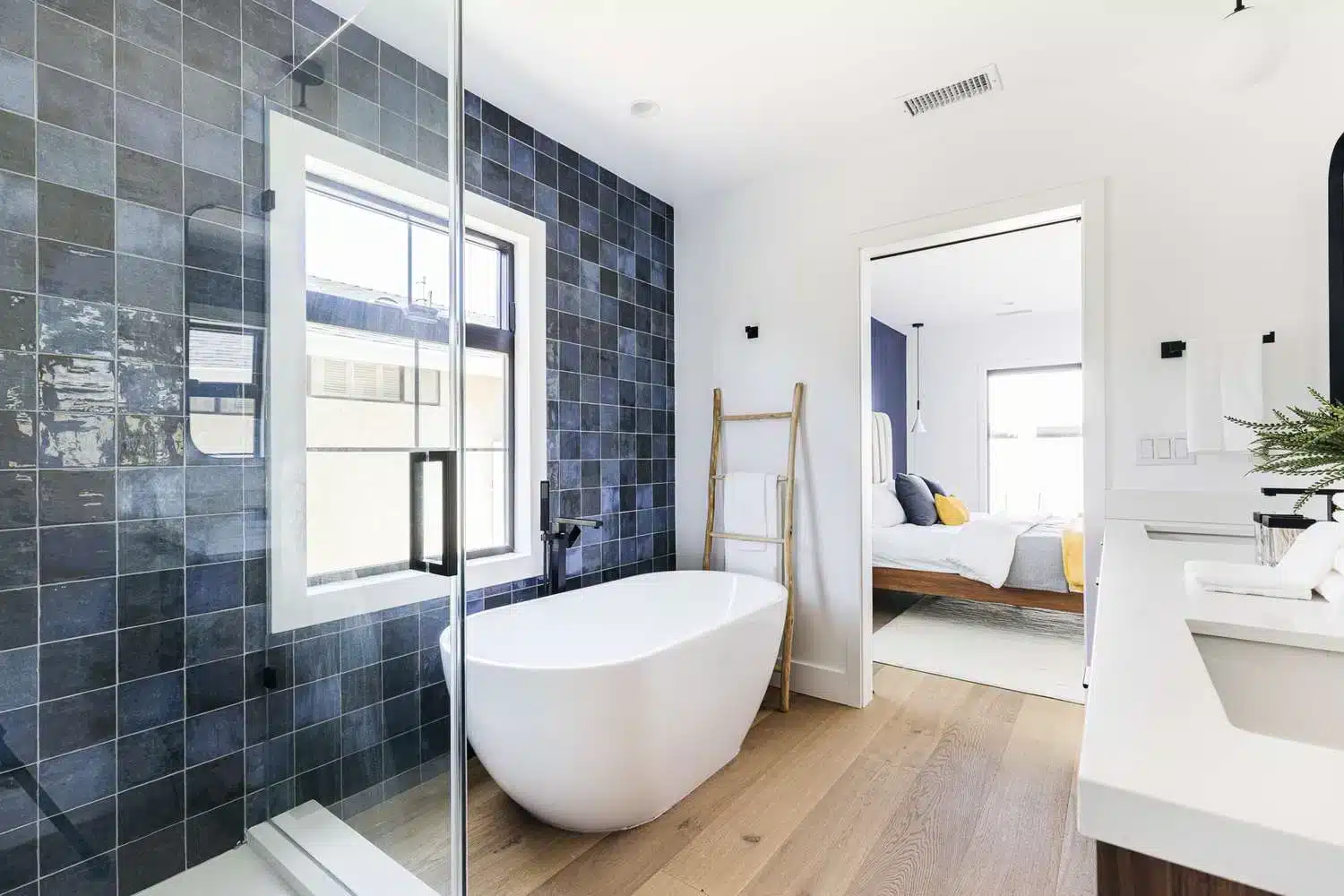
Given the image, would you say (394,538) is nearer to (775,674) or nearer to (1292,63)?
(775,674)

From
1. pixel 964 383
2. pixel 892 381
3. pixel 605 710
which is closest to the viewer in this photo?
pixel 605 710

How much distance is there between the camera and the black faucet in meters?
2.59

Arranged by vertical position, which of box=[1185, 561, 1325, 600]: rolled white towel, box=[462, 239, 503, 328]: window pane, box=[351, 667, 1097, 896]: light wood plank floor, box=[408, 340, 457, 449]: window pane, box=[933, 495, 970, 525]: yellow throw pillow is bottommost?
box=[351, 667, 1097, 896]: light wood plank floor

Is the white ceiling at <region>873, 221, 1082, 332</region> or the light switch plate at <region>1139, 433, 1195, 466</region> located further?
the white ceiling at <region>873, 221, 1082, 332</region>

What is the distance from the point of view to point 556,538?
2611mm

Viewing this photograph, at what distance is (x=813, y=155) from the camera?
2.96 m

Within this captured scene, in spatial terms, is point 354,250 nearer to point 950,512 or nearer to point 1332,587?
point 1332,587

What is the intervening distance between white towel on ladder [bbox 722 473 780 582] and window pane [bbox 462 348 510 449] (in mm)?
1167

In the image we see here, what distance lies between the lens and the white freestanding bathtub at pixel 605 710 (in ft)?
5.70

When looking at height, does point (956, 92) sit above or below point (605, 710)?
above

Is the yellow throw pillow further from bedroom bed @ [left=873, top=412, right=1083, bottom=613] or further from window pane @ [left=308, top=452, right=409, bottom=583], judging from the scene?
window pane @ [left=308, top=452, right=409, bottom=583]

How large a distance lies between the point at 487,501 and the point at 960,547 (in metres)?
2.90

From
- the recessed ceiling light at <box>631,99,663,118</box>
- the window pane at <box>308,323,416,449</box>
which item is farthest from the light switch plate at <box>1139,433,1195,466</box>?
the window pane at <box>308,323,416,449</box>

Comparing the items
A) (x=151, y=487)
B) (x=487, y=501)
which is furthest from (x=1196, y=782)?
(x=487, y=501)
